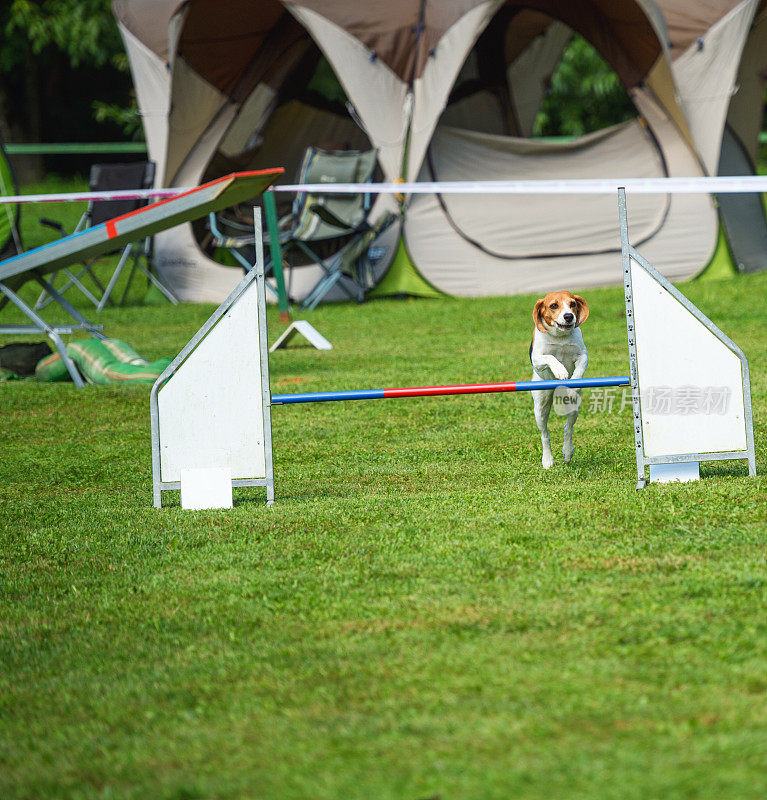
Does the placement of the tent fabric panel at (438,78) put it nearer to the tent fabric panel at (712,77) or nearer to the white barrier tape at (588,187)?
the white barrier tape at (588,187)

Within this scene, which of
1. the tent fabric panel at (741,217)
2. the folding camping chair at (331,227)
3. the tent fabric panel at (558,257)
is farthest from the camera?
the tent fabric panel at (741,217)

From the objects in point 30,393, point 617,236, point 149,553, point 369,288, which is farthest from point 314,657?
point 617,236

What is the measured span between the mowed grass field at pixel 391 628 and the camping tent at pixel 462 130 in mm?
6498

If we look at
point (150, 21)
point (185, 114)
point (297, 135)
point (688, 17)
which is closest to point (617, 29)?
point (688, 17)

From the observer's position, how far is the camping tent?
11.1 m

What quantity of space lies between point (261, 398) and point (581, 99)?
23004mm

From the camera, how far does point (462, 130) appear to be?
12.1 metres

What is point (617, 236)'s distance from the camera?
11.7m

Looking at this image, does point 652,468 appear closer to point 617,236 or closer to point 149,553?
point 149,553

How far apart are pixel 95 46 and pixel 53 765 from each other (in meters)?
21.1

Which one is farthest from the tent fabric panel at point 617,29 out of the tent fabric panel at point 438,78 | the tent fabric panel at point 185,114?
the tent fabric panel at point 185,114

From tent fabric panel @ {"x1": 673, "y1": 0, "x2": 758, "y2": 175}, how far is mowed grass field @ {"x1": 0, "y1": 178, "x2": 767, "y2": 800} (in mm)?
7112

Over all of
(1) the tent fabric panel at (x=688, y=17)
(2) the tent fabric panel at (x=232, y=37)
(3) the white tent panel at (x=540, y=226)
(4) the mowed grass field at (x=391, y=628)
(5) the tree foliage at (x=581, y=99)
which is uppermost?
(5) the tree foliage at (x=581, y=99)

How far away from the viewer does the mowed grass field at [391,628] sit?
6.46 feet
